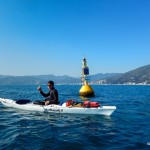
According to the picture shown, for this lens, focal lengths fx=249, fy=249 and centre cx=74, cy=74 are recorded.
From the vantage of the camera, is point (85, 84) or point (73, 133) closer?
point (73, 133)

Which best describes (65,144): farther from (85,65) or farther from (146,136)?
(85,65)

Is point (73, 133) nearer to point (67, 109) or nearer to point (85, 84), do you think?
point (67, 109)

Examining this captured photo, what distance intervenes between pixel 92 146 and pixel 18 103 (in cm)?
1442

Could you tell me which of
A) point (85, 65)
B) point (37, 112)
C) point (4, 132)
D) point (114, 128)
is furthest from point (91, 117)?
point (85, 65)

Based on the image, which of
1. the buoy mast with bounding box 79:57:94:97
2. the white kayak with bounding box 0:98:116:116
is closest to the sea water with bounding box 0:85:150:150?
the white kayak with bounding box 0:98:116:116

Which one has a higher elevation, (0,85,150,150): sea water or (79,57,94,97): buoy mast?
(79,57,94,97): buoy mast

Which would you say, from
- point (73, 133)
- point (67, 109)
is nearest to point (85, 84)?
point (67, 109)

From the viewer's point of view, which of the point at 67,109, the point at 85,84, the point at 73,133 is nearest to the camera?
the point at 73,133

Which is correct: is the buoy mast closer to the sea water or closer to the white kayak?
the white kayak

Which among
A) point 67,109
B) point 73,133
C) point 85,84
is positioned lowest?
point 73,133

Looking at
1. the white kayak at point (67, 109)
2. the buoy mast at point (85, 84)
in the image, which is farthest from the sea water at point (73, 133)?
the buoy mast at point (85, 84)

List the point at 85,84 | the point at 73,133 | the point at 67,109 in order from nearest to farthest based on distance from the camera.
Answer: the point at 73,133 → the point at 67,109 → the point at 85,84

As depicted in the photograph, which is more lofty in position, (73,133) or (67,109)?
(67,109)

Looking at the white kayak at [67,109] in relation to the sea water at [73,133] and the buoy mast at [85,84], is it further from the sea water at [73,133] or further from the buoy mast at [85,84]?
the buoy mast at [85,84]
